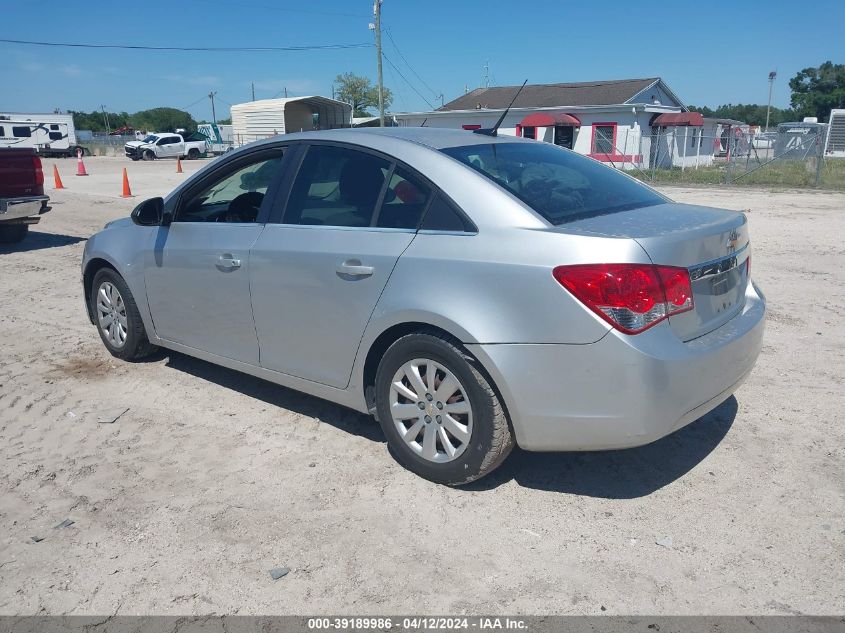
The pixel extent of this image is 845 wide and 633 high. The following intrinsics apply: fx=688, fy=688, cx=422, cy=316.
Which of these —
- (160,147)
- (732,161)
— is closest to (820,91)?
(732,161)

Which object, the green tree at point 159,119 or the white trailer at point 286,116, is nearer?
the white trailer at point 286,116

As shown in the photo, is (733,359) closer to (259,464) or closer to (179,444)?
(259,464)

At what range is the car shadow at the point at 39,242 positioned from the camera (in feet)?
35.7

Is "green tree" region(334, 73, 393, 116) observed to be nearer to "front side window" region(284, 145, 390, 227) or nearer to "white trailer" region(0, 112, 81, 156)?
"white trailer" region(0, 112, 81, 156)

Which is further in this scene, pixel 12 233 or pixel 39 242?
pixel 39 242

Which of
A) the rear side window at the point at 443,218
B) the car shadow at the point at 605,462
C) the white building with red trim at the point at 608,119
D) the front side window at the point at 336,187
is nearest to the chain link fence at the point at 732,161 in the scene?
the white building with red trim at the point at 608,119

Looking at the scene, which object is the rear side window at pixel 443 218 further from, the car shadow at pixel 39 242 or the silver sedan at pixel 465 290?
the car shadow at pixel 39 242

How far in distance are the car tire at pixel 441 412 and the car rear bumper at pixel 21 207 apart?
8.85 metres

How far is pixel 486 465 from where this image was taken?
3.25 meters

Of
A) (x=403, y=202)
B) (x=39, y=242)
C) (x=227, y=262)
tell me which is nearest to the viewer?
(x=403, y=202)

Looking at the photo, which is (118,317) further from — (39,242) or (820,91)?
(820,91)

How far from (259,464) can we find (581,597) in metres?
1.90

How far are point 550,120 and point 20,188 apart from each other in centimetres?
3017

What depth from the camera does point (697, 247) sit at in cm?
310
